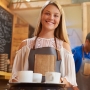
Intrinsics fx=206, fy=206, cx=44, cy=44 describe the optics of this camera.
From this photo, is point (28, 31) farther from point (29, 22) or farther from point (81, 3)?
point (81, 3)

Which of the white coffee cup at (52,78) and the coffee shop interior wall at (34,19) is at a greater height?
the coffee shop interior wall at (34,19)

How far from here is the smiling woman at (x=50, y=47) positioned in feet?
3.76

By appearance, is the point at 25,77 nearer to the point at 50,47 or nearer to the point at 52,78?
the point at 52,78

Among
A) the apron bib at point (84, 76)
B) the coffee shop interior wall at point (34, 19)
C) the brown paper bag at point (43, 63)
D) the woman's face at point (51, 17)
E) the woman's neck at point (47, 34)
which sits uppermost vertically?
the coffee shop interior wall at point (34, 19)

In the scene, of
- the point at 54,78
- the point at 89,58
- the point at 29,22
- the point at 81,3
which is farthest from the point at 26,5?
the point at 54,78

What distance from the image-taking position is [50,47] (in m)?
1.16

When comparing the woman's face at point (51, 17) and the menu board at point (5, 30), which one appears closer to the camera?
the woman's face at point (51, 17)

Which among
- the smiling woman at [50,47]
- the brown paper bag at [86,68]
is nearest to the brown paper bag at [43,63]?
the smiling woman at [50,47]

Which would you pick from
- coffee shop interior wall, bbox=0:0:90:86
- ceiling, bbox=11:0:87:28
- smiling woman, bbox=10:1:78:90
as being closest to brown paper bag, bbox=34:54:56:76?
smiling woman, bbox=10:1:78:90

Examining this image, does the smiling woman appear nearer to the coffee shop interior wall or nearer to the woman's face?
the woman's face

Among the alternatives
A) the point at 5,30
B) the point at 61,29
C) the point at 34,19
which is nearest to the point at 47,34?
the point at 61,29

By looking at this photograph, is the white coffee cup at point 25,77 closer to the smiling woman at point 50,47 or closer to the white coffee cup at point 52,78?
the white coffee cup at point 52,78

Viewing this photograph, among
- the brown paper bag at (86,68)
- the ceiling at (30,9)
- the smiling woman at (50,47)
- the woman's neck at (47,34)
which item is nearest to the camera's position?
the smiling woman at (50,47)

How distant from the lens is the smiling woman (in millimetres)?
1146
